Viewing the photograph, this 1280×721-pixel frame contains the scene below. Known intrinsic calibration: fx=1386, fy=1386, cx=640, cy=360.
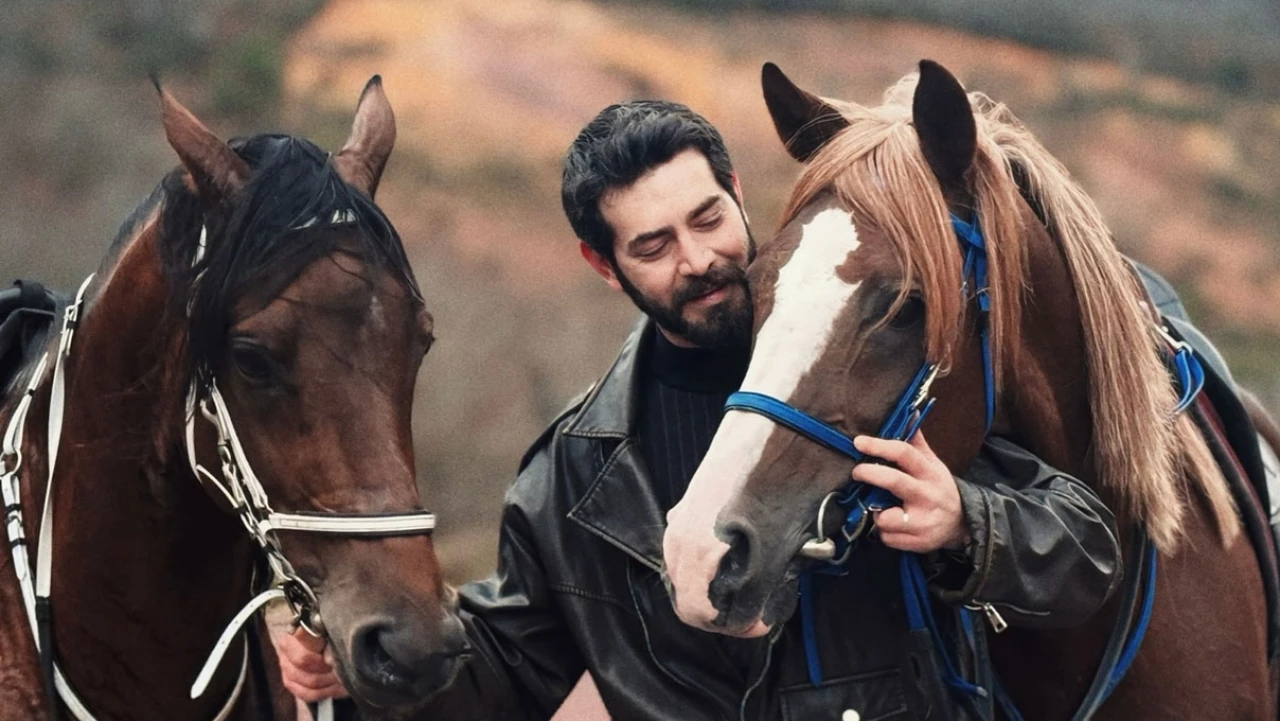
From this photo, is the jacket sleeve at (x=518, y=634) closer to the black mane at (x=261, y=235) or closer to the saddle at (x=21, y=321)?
the black mane at (x=261, y=235)

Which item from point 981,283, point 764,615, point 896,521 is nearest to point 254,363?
point 764,615

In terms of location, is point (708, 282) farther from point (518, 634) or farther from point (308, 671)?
point (308, 671)

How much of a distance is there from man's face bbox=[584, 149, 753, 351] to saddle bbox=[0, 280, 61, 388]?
0.87 m

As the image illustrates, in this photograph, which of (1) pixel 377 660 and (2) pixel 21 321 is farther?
(2) pixel 21 321

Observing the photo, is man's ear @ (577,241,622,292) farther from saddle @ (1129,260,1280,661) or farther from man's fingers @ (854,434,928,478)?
saddle @ (1129,260,1280,661)

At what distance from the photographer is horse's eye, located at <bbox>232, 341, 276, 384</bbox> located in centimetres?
166

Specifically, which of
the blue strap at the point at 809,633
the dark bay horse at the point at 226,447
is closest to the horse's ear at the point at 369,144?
the dark bay horse at the point at 226,447

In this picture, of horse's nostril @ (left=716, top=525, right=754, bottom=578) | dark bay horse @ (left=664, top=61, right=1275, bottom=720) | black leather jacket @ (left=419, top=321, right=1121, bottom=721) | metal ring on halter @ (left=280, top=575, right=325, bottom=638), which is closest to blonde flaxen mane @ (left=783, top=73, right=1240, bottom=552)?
dark bay horse @ (left=664, top=61, right=1275, bottom=720)

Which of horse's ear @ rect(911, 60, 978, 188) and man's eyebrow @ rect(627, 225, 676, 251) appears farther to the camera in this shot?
man's eyebrow @ rect(627, 225, 676, 251)

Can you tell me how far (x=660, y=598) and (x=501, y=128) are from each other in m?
5.59

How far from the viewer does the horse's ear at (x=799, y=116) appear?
6.30ft

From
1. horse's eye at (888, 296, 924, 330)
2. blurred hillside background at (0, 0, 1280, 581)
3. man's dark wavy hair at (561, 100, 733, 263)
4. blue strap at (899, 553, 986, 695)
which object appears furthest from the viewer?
blurred hillside background at (0, 0, 1280, 581)

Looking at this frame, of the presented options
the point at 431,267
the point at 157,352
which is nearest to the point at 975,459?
the point at 157,352

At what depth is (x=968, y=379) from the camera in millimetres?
1726
